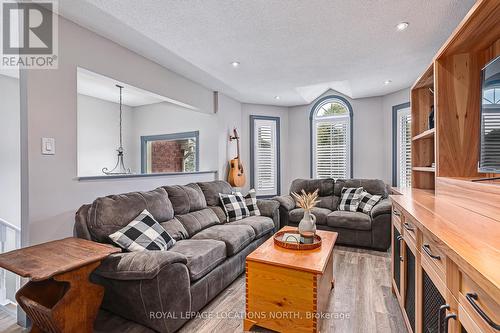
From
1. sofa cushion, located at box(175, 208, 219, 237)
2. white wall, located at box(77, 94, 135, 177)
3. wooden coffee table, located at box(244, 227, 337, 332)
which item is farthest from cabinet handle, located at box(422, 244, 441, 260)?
white wall, located at box(77, 94, 135, 177)

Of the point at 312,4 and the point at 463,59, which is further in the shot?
the point at 312,4

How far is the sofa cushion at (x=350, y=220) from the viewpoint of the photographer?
12.1ft

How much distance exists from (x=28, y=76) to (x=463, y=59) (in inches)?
128

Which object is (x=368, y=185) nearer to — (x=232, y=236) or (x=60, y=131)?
(x=232, y=236)

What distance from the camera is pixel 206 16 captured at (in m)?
2.13

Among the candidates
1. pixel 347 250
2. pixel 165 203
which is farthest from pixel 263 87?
pixel 347 250

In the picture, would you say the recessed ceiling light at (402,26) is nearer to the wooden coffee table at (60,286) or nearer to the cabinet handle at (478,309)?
the cabinet handle at (478,309)

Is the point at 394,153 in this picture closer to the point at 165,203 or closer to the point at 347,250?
the point at 347,250

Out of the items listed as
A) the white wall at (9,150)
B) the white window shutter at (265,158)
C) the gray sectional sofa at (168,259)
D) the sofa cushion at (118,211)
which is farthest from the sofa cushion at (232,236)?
the white wall at (9,150)

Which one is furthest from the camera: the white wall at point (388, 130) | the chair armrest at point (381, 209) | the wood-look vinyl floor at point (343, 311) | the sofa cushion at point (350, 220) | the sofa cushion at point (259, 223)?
the white wall at point (388, 130)

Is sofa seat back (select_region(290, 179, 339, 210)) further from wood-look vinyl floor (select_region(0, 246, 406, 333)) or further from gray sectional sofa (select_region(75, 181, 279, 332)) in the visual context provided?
gray sectional sofa (select_region(75, 181, 279, 332))

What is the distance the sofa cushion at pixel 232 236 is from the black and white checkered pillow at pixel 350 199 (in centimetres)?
190

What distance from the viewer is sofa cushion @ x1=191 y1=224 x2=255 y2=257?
2.63 m

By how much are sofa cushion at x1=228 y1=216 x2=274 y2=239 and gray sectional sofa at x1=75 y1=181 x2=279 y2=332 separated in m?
0.02
